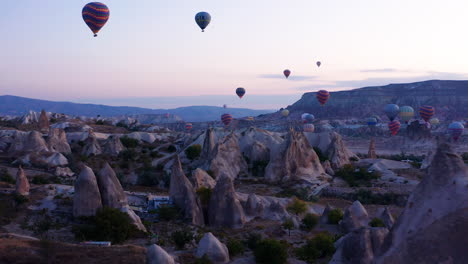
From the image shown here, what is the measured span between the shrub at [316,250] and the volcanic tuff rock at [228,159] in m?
17.0

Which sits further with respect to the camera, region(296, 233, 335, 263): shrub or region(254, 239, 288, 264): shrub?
region(296, 233, 335, 263): shrub

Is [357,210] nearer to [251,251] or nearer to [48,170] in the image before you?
[251,251]

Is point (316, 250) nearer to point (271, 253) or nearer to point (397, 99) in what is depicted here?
point (271, 253)

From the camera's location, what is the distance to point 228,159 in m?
34.6

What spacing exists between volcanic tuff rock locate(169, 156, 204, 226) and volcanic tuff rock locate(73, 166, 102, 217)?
11.2ft

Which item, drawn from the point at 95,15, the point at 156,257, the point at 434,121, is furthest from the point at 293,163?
the point at 434,121

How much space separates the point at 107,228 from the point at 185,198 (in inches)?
169

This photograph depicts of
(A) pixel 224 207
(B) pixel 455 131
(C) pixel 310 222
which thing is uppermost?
(A) pixel 224 207

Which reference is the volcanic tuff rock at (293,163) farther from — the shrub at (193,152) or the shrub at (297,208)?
the shrub at (297,208)

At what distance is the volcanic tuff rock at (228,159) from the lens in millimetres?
33000

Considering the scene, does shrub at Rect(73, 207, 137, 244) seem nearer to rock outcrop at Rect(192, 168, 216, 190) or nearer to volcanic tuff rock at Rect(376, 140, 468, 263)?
rock outcrop at Rect(192, 168, 216, 190)

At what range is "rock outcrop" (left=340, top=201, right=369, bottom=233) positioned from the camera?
18.5m

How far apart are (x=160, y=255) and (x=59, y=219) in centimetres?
802

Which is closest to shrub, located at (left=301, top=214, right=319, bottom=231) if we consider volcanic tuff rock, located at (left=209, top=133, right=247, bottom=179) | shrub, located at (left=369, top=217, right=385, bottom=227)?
shrub, located at (left=369, top=217, right=385, bottom=227)
